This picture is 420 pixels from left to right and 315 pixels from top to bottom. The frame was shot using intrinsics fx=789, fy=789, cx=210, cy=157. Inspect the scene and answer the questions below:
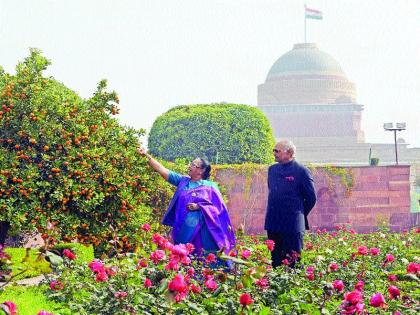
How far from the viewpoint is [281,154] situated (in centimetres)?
689

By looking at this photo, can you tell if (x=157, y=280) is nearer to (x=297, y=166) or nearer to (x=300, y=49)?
(x=297, y=166)

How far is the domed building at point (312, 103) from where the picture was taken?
74750 mm

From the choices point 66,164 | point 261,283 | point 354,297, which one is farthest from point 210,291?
point 66,164

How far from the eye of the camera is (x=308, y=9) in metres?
74.4

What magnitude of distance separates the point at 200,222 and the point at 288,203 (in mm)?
800

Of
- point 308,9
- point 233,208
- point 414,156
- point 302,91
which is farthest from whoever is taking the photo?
point 302,91

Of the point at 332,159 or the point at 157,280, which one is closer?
the point at 157,280

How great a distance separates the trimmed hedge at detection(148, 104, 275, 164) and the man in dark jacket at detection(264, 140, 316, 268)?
1477 cm

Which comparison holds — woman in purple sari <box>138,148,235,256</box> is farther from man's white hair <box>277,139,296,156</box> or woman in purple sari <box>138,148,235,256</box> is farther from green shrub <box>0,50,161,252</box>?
green shrub <box>0,50,161,252</box>

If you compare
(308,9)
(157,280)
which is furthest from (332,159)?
(157,280)

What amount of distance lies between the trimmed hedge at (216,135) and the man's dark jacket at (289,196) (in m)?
14.8

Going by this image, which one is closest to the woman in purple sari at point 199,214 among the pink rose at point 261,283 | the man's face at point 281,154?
the man's face at point 281,154

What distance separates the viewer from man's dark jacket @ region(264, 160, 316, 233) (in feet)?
22.8

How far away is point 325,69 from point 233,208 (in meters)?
64.8
